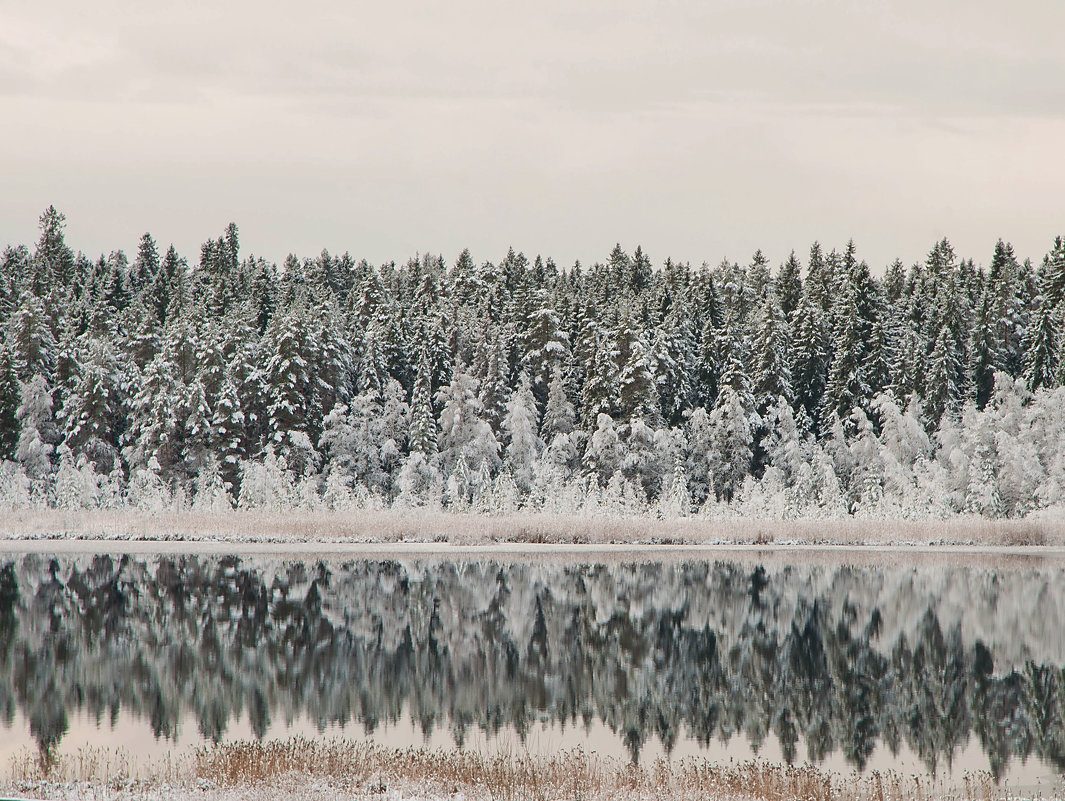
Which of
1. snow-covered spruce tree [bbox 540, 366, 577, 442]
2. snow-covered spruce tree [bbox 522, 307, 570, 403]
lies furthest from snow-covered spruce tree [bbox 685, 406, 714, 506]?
snow-covered spruce tree [bbox 522, 307, 570, 403]

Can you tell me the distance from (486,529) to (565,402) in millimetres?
27685

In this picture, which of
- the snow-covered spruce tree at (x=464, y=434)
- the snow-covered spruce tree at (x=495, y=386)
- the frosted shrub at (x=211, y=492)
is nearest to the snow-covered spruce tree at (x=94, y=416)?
the frosted shrub at (x=211, y=492)

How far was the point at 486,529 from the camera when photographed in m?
55.0

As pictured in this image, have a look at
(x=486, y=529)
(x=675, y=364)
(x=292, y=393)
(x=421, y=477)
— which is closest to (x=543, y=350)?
(x=675, y=364)

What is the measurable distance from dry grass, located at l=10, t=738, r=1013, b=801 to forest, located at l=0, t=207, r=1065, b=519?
145ft

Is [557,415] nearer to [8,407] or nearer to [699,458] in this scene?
[699,458]

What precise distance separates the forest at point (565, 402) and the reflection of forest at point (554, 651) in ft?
67.1

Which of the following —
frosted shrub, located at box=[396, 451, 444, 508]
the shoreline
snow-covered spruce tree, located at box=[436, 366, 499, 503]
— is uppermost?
snow-covered spruce tree, located at box=[436, 366, 499, 503]

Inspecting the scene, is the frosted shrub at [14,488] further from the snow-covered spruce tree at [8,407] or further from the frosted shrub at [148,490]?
the frosted shrub at [148,490]

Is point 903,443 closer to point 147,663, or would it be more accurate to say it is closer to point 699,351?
point 699,351

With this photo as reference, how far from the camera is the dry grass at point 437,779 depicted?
15070 millimetres

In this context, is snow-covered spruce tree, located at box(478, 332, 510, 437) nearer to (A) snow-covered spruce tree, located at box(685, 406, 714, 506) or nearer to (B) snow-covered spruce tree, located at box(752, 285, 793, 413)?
(A) snow-covered spruce tree, located at box(685, 406, 714, 506)

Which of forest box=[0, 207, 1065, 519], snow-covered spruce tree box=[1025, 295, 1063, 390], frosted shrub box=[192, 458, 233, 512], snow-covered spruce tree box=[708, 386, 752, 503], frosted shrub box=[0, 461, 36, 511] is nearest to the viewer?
frosted shrub box=[192, 458, 233, 512]

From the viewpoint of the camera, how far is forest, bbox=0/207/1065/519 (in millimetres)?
67250
